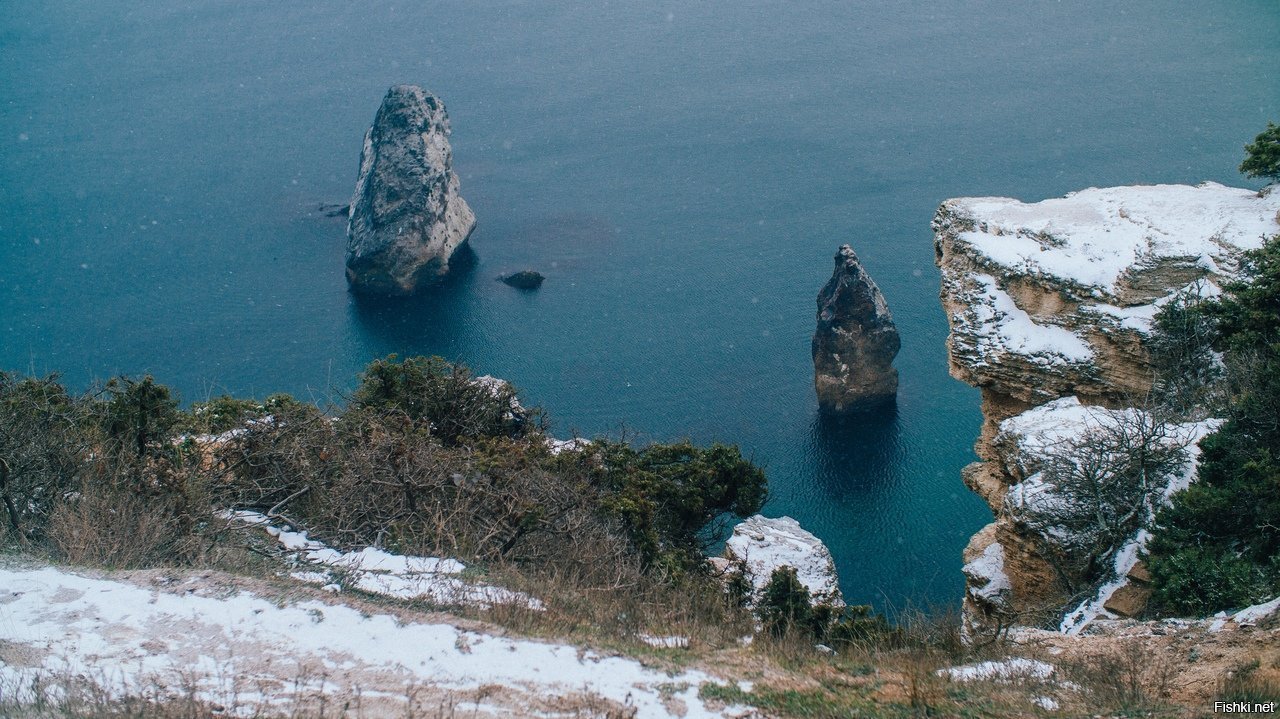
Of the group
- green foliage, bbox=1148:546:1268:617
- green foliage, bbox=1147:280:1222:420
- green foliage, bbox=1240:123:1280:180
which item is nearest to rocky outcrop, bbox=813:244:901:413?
green foliage, bbox=1240:123:1280:180

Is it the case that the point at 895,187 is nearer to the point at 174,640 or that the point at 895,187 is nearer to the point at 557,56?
the point at 557,56

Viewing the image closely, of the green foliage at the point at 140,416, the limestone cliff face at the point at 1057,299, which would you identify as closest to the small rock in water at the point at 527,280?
the limestone cliff face at the point at 1057,299

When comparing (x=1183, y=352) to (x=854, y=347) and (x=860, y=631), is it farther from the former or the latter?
Answer: (x=854, y=347)

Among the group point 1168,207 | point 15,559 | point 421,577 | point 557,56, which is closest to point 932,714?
point 421,577

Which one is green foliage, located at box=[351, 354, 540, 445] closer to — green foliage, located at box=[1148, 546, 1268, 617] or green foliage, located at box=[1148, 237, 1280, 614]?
green foliage, located at box=[1148, 546, 1268, 617]

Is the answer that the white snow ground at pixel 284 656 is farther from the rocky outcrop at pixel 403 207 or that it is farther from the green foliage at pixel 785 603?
the rocky outcrop at pixel 403 207

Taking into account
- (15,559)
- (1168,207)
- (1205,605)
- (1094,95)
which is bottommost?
(1205,605)

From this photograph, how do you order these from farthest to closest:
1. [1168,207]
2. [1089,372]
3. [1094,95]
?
[1094,95] < [1168,207] < [1089,372]
